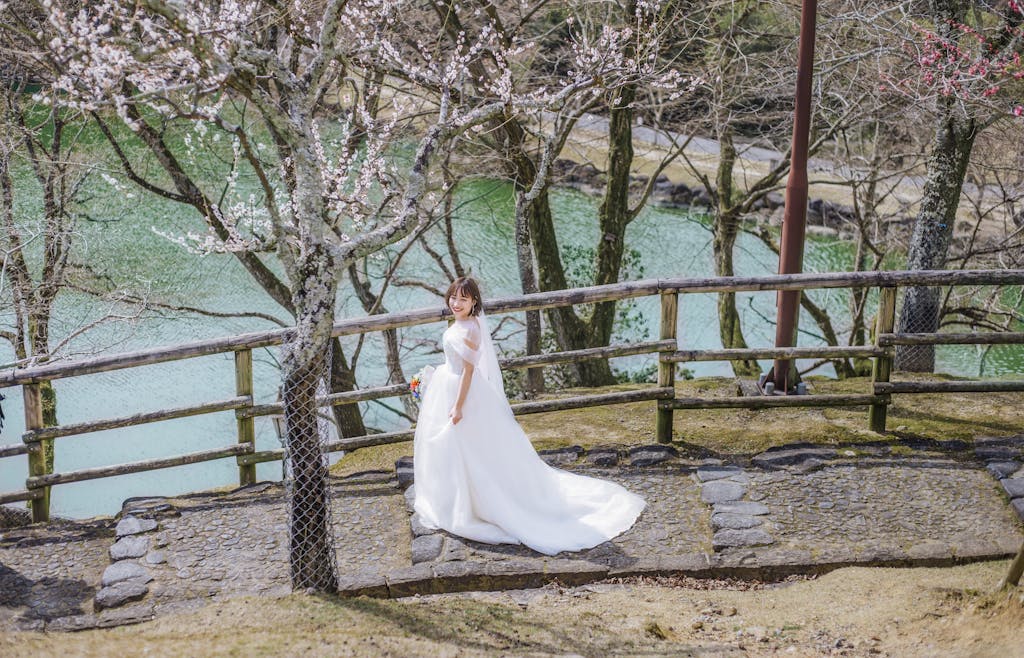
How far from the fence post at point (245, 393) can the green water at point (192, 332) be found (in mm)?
6192

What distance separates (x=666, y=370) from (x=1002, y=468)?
2445 mm

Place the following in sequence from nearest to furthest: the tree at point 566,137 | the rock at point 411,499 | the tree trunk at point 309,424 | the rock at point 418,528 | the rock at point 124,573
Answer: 1. the tree trunk at point 309,424
2. the rock at point 124,573
3. the rock at point 418,528
4. the rock at point 411,499
5. the tree at point 566,137

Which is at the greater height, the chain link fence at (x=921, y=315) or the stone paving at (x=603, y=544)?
the chain link fence at (x=921, y=315)

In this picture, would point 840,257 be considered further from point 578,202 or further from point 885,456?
point 885,456

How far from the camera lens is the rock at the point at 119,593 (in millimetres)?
5164

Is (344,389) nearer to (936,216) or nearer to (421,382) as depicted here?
(421,382)

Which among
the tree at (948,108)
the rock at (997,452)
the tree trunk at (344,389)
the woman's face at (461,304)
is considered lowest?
the tree trunk at (344,389)

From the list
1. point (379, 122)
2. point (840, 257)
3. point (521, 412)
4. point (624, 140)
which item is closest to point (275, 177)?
point (379, 122)

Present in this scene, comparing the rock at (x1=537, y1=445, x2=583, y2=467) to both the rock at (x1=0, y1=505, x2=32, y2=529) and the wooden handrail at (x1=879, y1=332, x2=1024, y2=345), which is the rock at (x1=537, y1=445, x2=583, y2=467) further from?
the rock at (x1=0, y1=505, x2=32, y2=529)

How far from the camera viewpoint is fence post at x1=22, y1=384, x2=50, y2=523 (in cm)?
638

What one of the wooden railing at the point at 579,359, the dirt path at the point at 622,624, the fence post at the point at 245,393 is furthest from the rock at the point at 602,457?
the fence post at the point at 245,393

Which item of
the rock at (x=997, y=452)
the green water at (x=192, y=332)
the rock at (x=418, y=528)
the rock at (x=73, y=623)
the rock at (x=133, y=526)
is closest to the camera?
the rock at (x=73, y=623)

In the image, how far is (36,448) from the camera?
6.41 metres

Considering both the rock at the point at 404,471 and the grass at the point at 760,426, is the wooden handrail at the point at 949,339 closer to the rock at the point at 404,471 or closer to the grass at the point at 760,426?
the grass at the point at 760,426
